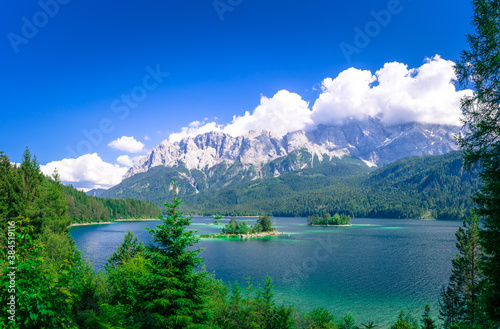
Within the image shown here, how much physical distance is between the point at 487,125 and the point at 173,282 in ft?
55.9

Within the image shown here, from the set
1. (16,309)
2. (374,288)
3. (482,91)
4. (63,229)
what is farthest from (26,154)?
(374,288)

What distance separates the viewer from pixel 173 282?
48.0 ft

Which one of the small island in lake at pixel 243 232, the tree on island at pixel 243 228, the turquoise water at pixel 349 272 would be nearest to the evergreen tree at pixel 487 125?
the turquoise water at pixel 349 272

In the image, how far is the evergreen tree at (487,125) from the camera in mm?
11680

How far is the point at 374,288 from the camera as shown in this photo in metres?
56.3

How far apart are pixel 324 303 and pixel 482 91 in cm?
4491

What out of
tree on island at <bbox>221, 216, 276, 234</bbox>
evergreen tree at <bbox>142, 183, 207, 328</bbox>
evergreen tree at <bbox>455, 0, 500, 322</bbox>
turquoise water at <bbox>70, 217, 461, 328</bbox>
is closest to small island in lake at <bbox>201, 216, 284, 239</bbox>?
tree on island at <bbox>221, 216, 276, 234</bbox>

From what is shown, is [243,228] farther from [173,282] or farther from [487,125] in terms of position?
[487,125]

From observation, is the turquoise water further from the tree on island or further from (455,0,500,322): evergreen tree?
the tree on island

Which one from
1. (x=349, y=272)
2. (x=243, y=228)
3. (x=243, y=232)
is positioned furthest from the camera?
(x=243, y=228)

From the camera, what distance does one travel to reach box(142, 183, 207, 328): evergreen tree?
1419cm

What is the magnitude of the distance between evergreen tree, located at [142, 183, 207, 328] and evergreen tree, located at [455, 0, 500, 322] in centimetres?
1405

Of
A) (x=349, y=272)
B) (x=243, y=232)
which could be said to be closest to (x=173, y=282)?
(x=349, y=272)

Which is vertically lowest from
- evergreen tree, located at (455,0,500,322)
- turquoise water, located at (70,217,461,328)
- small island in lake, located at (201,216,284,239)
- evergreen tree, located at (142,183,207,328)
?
small island in lake, located at (201,216,284,239)
